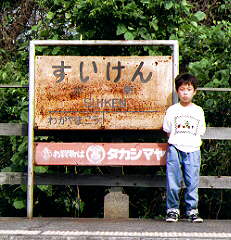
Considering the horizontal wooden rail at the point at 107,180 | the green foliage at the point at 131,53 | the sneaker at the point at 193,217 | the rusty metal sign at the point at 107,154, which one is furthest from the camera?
the green foliage at the point at 131,53

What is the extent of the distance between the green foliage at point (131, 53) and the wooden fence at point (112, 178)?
342mm

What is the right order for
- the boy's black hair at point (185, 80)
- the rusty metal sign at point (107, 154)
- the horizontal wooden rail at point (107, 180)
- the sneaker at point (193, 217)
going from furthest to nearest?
the horizontal wooden rail at point (107, 180) < the rusty metal sign at point (107, 154) < the boy's black hair at point (185, 80) < the sneaker at point (193, 217)

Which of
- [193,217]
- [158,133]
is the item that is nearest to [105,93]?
[158,133]

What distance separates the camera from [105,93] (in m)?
5.49

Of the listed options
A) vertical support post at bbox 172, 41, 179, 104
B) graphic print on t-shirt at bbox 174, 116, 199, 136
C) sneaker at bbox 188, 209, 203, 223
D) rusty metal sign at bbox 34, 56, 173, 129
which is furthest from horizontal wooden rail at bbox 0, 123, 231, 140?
sneaker at bbox 188, 209, 203, 223

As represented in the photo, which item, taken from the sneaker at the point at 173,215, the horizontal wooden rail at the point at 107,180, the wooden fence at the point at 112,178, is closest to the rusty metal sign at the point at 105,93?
the wooden fence at the point at 112,178

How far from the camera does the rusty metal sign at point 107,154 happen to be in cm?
539

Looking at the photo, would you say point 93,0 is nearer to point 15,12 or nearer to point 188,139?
point 188,139

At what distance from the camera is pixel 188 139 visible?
17.1 ft

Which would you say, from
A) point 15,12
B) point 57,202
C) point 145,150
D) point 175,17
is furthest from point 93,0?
point 15,12

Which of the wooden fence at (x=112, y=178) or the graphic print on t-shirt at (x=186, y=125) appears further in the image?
the wooden fence at (x=112, y=178)

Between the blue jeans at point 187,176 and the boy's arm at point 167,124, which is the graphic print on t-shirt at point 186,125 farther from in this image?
the blue jeans at point 187,176

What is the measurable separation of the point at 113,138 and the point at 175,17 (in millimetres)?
1512

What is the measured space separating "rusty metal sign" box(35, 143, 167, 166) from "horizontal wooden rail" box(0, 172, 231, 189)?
0.86ft
